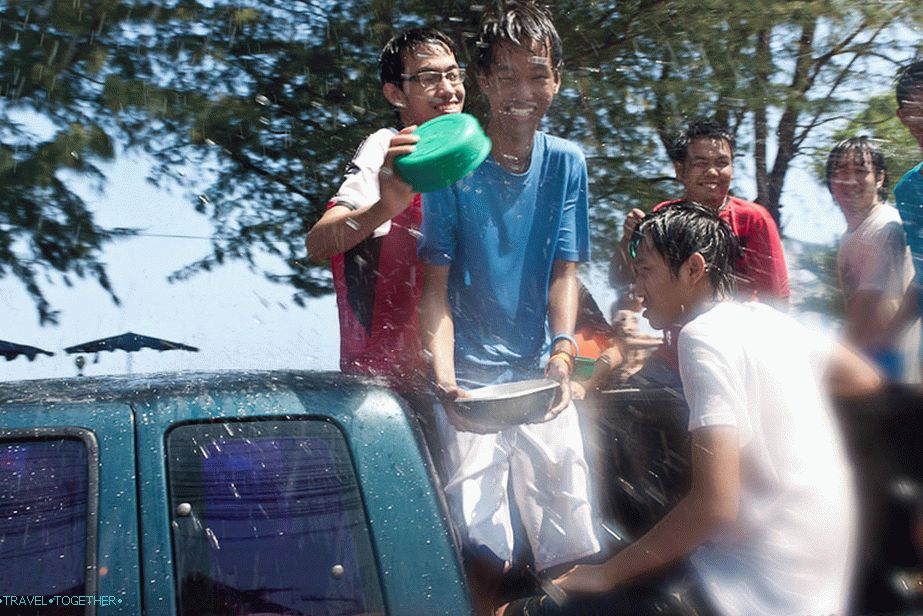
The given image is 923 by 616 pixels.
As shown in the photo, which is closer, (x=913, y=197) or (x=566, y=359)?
(x=566, y=359)

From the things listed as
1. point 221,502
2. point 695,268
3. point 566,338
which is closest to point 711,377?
point 695,268

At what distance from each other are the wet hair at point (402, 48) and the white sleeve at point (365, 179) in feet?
1.09

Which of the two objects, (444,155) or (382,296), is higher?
(444,155)

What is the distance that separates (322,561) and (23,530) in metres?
0.49

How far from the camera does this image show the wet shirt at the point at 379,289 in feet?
8.16

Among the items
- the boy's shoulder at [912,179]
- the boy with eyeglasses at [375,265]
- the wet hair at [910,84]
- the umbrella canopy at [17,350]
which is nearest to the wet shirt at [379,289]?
the boy with eyeglasses at [375,265]

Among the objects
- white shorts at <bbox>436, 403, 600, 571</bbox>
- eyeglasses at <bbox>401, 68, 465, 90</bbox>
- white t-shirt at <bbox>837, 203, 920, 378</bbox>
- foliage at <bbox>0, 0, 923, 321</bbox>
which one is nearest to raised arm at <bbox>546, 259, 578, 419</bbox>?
white shorts at <bbox>436, 403, 600, 571</bbox>

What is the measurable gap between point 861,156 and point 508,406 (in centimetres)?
196

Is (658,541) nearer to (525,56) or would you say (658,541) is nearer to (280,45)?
(525,56)

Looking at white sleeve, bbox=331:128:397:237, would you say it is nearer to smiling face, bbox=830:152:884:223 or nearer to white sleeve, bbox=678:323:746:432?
Answer: white sleeve, bbox=678:323:746:432

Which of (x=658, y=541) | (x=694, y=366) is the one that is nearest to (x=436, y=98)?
(x=694, y=366)

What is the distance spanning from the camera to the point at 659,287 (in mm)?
2211

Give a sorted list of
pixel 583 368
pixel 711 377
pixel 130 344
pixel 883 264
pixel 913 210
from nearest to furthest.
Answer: pixel 711 377, pixel 583 368, pixel 913 210, pixel 883 264, pixel 130 344

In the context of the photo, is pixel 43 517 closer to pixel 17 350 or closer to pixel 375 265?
pixel 375 265
